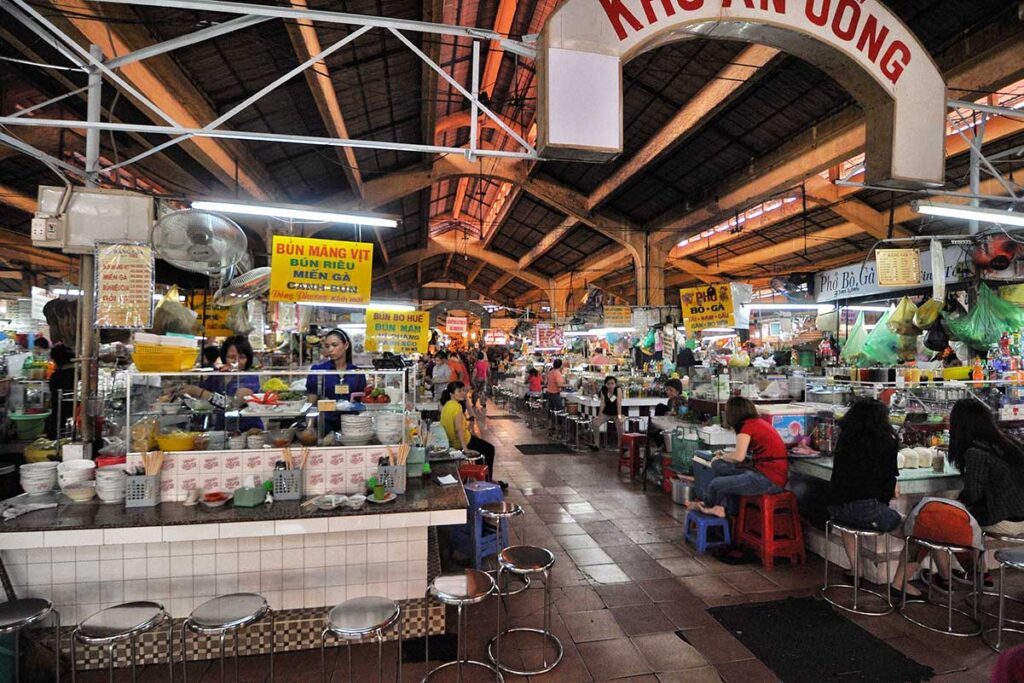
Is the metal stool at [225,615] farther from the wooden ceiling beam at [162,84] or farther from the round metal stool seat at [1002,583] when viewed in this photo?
the round metal stool seat at [1002,583]

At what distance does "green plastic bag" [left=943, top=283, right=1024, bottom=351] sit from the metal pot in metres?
1.35

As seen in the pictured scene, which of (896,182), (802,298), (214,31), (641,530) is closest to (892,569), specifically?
(641,530)

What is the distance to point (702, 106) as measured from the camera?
22.9 feet

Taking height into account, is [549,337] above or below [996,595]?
above

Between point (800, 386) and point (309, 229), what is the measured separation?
351 inches

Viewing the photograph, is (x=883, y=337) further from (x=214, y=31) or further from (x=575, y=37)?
(x=214, y=31)

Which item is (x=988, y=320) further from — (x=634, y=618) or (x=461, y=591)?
(x=461, y=591)

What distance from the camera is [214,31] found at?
3.42 meters

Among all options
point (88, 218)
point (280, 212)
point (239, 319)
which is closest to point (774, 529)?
point (280, 212)

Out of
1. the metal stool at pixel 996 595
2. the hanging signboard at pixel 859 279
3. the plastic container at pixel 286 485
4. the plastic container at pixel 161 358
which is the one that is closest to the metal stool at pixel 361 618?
the plastic container at pixel 286 485

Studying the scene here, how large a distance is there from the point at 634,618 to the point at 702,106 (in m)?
6.45

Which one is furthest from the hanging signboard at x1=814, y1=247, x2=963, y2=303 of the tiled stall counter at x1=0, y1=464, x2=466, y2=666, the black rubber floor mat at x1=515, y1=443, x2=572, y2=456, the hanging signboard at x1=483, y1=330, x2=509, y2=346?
the hanging signboard at x1=483, y1=330, x2=509, y2=346

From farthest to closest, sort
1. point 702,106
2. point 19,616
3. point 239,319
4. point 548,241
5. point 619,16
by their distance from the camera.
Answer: point 548,241, point 702,106, point 239,319, point 619,16, point 19,616

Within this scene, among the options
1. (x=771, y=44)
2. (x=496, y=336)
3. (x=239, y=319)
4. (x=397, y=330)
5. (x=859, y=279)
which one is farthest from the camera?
(x=496, y=336)
